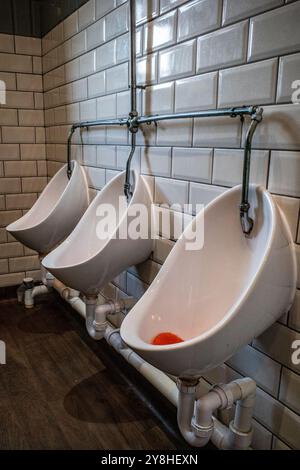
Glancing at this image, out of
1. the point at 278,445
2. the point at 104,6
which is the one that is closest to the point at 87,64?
the point at 104,6

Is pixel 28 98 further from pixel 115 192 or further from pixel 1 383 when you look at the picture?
pixel 1 383

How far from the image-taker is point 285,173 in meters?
0.84

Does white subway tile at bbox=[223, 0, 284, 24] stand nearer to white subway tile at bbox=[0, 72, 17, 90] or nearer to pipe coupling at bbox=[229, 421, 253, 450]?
pipe coupling at bbox=[229, 421, 253, 450]

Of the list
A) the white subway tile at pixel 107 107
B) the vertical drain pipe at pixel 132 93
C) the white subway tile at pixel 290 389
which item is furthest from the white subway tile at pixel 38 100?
the white subway tile at pixel 290 389

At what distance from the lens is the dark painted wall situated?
2.06m

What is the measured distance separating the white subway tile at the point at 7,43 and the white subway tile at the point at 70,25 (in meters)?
0.43

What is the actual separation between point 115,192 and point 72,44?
86 centimetres

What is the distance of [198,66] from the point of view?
1060mm

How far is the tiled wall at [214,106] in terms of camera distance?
837 millimetres

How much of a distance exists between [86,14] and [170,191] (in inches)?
39.6

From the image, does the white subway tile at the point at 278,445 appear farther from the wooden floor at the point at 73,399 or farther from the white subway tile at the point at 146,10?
the white subway tile at the point at 146,10

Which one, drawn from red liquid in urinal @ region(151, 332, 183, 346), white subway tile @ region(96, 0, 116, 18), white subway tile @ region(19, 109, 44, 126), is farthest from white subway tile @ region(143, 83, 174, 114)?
white subway tile @ region(19, 109, 44, 126)

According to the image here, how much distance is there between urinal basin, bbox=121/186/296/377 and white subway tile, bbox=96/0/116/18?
100cm
